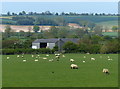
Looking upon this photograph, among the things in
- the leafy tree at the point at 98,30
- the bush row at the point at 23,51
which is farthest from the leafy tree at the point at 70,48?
the leafy tree at the point at 98,30

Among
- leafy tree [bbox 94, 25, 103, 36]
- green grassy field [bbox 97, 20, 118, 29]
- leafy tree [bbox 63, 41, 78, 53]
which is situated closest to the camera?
leafy tree [bbox 63, 41, 78, 53]

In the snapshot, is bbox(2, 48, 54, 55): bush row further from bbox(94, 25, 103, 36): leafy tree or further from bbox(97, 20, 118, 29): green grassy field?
bbox(97, 20, 118, 29): green grassy field

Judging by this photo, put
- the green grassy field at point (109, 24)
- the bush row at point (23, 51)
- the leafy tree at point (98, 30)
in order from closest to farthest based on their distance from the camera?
the bush row at point (23, 51) < the leafy tree at point (98, 30) < the green grassy field at point (109, 24)

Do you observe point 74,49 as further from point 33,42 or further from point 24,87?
point 24,87

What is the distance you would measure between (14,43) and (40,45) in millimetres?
12946

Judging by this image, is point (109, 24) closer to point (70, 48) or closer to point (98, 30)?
point (98, 30)

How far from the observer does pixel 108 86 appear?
23.0 m

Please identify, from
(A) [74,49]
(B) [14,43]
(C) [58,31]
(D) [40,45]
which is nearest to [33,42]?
(D) [40,45]

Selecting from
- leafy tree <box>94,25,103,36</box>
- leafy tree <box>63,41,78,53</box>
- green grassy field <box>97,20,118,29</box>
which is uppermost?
leafy tree <box>63,41,78,53</box>

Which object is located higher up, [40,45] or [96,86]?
[96,86]

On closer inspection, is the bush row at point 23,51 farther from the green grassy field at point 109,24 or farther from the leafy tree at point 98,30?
the green grassy field at point 109,24

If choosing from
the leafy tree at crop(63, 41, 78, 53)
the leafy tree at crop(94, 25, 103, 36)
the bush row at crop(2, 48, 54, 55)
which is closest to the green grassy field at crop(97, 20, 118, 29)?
the leafy tree at crop(94, 25, 103, 36)

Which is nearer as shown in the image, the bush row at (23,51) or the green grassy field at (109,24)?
the bush row at (23,51)

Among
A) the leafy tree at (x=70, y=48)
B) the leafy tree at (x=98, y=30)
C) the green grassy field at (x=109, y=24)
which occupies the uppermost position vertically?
the leafy tree at (x=70, y=48)
